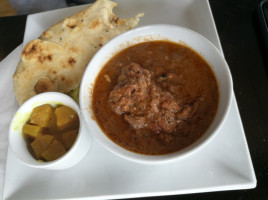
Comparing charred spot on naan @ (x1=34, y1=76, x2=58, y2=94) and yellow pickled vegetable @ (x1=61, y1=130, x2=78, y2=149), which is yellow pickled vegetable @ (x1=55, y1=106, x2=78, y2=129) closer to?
yellow pickled vegetable @ (x1=61, y1=130, x2=78, y2=149)

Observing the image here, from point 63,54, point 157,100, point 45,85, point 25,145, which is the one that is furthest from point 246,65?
point 25,145

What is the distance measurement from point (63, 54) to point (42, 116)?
669mm

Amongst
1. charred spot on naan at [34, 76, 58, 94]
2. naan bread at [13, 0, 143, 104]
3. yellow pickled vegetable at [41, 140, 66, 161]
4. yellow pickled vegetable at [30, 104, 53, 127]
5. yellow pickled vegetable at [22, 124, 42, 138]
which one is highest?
naan bread at [13, 0, 143, 104]

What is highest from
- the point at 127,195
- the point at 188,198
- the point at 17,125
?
the point at 17,125

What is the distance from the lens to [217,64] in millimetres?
1952

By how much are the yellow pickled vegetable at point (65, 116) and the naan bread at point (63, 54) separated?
32cm

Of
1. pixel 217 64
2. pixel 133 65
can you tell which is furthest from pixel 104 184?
pixel 217 64

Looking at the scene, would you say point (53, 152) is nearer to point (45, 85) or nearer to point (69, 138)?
point (69, 138)

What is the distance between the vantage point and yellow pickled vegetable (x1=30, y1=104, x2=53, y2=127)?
2.00 m

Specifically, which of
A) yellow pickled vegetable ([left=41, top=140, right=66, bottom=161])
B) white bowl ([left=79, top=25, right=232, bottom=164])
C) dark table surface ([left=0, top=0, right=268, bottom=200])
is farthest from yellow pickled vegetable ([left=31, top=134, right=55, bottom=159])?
dark table surface ([left=0, top=0, right=268, bottom=200])

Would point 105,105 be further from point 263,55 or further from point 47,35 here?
point 263,55

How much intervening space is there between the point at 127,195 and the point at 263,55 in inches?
82.0

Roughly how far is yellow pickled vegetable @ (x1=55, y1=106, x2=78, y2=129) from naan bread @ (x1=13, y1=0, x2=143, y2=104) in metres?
0.32


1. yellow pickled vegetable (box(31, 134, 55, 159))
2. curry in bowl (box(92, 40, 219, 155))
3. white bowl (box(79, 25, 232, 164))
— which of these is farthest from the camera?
yellow pickled vegetable (box(31, 134, 55, 159))
